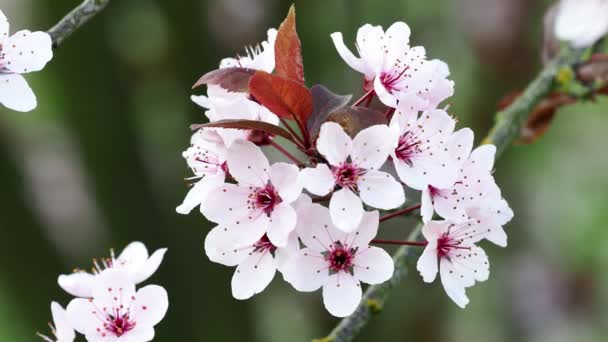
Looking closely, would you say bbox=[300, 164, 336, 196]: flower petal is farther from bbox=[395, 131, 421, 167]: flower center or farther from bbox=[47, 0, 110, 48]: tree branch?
bbox=[47, 0, 110, 48]: tree branch

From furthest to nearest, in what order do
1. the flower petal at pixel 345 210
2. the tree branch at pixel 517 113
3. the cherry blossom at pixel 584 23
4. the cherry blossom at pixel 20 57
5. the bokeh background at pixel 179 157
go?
1. the bokeh background at pixel 179 157
2. the cherry blossom at pixel 584 23
3. the tree branch at pixel 517 113
4. the cherry blossom at pixel 20 57
5. the flower petal at pixel 345 210

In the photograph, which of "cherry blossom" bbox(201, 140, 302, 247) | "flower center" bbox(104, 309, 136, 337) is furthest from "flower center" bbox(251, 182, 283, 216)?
"flower center" bbox(104, 309, 136, 337)

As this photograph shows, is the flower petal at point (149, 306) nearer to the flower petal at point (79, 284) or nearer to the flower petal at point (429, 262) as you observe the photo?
the flower petal at point (79, 284)

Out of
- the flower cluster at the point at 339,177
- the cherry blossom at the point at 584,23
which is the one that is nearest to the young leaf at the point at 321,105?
the flower cluster at the point at 339,177

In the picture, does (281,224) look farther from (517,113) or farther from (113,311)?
(517,113)

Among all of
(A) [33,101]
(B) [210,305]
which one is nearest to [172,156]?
(B) [210,305]

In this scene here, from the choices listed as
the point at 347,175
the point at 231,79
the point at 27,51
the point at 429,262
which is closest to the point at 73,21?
the point at 27,51

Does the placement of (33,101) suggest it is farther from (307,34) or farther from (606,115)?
(606,115)
